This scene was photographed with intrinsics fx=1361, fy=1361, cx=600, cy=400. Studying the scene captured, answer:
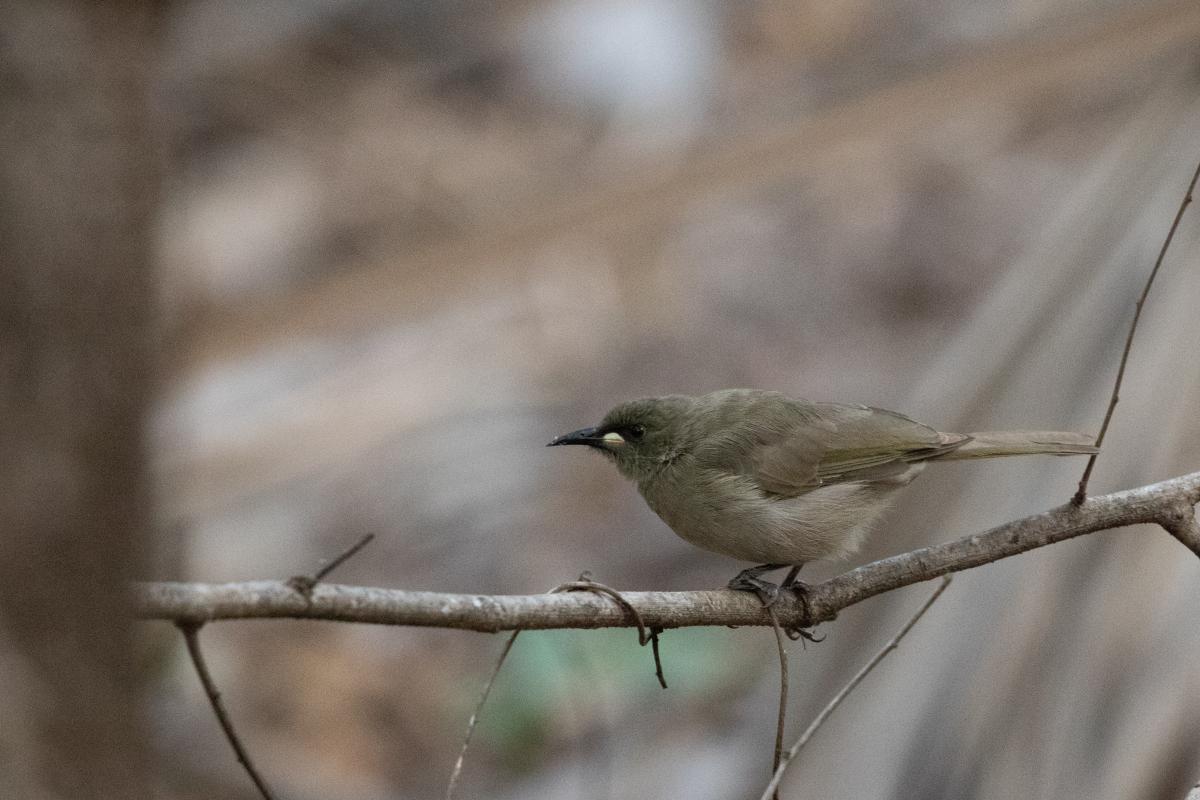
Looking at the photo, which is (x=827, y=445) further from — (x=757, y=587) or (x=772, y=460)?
(x=757, y=587)

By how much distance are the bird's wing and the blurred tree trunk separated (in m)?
2.81

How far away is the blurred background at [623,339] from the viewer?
12.4ft

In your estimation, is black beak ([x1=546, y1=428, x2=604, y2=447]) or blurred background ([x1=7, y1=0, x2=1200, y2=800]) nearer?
blurred background ([x1=7, y1=0, x2=1200, y2=800])

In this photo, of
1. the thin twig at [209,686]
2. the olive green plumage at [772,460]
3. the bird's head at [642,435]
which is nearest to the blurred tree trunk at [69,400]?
the thin twig at [209,686]

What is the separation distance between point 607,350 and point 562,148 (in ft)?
6.11

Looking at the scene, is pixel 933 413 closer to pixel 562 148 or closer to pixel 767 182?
pixel 767 182

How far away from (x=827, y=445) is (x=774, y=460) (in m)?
0.19

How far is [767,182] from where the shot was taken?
296 inches

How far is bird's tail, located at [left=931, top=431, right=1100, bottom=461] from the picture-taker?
151 inches

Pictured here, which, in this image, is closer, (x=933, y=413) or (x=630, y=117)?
(x=933, y=413)

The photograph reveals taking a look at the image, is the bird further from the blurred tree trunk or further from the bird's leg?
the blurred tree trunk

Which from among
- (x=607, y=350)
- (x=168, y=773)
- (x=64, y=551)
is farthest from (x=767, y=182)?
(x=64, y=551)

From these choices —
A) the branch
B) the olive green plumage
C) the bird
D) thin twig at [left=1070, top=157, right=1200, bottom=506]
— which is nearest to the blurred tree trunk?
the branch

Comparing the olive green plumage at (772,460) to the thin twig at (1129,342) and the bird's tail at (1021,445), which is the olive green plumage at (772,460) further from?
the thin twig at (1129,342)
